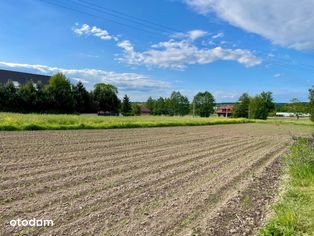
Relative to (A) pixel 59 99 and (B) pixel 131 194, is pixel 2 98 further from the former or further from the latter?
(B) pixel 131 194

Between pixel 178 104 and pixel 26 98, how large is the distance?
7453cm

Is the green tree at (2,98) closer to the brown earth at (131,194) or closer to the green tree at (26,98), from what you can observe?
the green tree at (26,98)

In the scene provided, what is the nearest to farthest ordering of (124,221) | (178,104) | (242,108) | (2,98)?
(124,221)
(2,98)
(242,108)
(178,104)

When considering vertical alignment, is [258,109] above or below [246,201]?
above

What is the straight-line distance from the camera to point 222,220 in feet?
16.6

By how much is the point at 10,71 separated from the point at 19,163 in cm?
7064

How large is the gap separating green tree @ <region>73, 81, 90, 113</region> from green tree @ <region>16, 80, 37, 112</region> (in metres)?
9.87

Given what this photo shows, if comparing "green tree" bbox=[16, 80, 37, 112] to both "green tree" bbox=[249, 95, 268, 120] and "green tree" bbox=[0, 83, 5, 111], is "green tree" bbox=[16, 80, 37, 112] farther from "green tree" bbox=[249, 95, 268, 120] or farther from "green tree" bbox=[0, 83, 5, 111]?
"green tree" bbox=[249, 95, 268, 120]

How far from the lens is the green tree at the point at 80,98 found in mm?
62825

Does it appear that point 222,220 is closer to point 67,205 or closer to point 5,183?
point 67,205

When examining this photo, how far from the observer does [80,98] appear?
63875 mm

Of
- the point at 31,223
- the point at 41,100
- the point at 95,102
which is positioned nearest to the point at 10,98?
the point at 41,100

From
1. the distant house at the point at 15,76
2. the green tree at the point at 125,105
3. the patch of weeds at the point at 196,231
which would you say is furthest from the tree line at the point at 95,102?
the patch of weeds at the point at 196,231

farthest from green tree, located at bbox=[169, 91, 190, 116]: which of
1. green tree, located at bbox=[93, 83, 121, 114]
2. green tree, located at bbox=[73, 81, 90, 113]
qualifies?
green tree, located at bbox=[73, 81, 90, 113]
